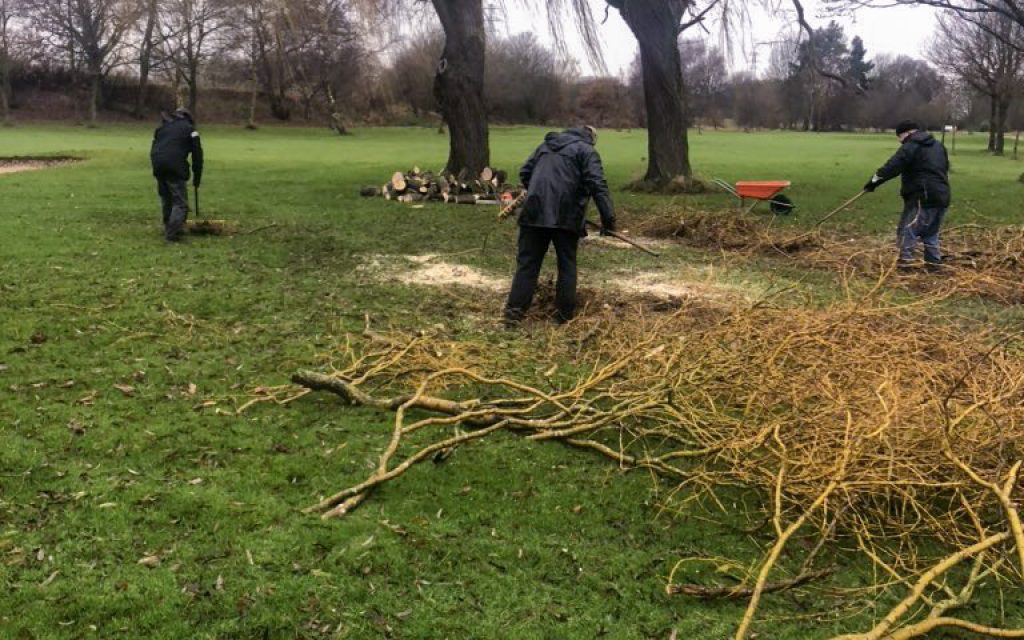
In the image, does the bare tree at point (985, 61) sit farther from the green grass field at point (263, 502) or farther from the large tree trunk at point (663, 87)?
the green grass field at point (263, 502)

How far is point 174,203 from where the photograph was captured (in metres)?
10.3

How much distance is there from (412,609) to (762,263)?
810cm

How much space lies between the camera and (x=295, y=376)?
5137 millimetres

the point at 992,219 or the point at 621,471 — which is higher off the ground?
the point at 992,219

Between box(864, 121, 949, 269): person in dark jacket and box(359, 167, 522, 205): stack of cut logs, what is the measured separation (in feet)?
23.9

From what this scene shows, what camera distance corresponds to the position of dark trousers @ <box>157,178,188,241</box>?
1016cm

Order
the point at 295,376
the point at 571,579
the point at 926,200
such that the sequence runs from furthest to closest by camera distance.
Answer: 1. the point at 926,200
2. the point at 295,376
3. the point at 571,579

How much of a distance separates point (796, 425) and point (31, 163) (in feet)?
78.6

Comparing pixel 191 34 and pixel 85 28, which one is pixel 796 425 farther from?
pixel 85 28

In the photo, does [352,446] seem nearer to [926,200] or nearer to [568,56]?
[926,200]

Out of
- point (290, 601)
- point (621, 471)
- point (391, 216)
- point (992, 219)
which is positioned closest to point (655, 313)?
point (621, 471)

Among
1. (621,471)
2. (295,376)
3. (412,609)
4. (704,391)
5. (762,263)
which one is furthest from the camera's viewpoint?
(762,263)

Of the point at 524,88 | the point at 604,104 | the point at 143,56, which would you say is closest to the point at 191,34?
the point at 143,56

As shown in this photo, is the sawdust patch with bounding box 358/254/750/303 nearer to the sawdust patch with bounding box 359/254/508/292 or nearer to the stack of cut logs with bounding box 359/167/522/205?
the sawdust patch with bounding box 359/254/508/292
